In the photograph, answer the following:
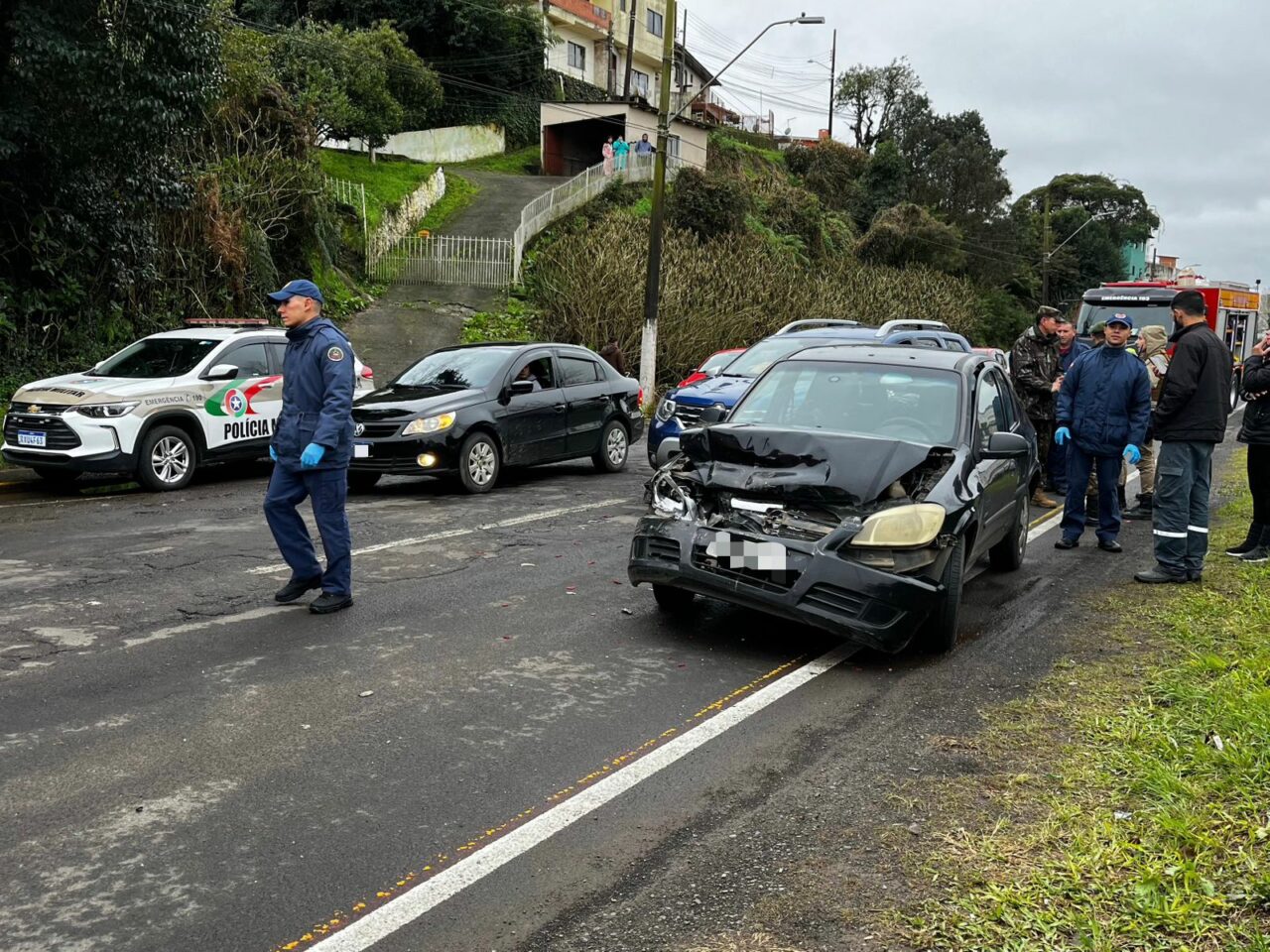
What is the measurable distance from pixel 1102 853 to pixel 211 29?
15.9m

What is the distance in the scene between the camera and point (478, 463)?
11.8 meters

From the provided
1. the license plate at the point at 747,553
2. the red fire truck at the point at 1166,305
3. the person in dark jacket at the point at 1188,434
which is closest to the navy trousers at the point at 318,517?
the license plate at the point at 747,553

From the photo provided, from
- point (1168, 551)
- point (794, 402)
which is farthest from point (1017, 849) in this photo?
point (1168, 551)

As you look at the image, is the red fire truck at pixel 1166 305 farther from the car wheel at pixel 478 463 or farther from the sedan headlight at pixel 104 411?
the sedan headlight at pixel 104 411

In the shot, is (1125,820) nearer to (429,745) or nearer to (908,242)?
(429,745)

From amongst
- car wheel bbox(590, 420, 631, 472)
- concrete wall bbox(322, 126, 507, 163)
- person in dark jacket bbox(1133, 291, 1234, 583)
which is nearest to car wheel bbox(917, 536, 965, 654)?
person in dark jacket bbox(1133, 291, 1234, 583)

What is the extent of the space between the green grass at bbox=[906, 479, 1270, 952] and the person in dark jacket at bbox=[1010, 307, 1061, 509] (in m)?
5.96

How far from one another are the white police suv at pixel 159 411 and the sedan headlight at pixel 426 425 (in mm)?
2406

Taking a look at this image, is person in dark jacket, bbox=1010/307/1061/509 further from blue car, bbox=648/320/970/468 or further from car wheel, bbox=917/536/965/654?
car wheel, bbox=917/536/965/654

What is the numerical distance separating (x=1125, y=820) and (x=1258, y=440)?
5.60 meters

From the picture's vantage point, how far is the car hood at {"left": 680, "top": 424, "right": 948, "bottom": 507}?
6.19 m

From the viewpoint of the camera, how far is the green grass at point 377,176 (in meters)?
30.1

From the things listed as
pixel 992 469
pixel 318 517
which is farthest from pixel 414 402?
pixel 992 469

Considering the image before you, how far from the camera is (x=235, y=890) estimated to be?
137 inches
